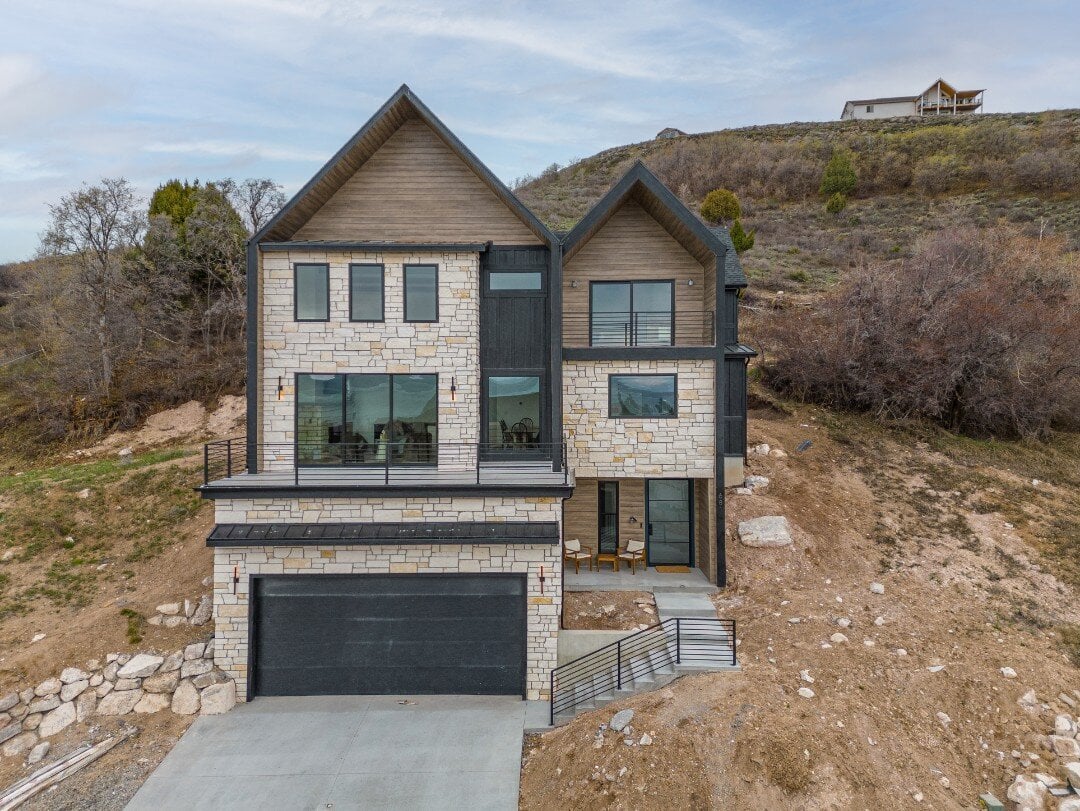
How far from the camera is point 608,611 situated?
37.4 ft

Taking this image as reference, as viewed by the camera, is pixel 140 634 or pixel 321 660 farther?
pixel 140 634

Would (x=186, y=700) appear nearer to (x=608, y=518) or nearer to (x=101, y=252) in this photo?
(x=608, y=518)

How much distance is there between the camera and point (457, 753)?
8.57 m

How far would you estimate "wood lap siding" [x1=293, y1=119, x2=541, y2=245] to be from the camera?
12266 millimetres

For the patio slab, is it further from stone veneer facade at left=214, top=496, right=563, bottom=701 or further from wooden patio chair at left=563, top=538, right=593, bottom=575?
stone veneer facade at left=214, top=496, right=563, bottom=701

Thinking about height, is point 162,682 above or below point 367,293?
below

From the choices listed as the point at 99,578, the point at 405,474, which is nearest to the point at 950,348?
the point at 405,474

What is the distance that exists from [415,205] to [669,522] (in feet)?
33.8

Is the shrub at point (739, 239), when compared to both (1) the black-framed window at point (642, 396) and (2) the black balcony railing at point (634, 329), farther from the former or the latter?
(1) the black-framed window at point (642, 396)

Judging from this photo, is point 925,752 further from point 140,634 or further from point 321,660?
point 140,634

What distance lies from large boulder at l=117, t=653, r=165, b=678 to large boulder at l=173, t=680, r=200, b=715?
73 centimetres

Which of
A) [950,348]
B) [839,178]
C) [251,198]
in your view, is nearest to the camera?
[950,348]

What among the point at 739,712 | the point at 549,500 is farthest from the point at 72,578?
the point at 739,712

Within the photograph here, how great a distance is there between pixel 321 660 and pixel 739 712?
7659 mm
